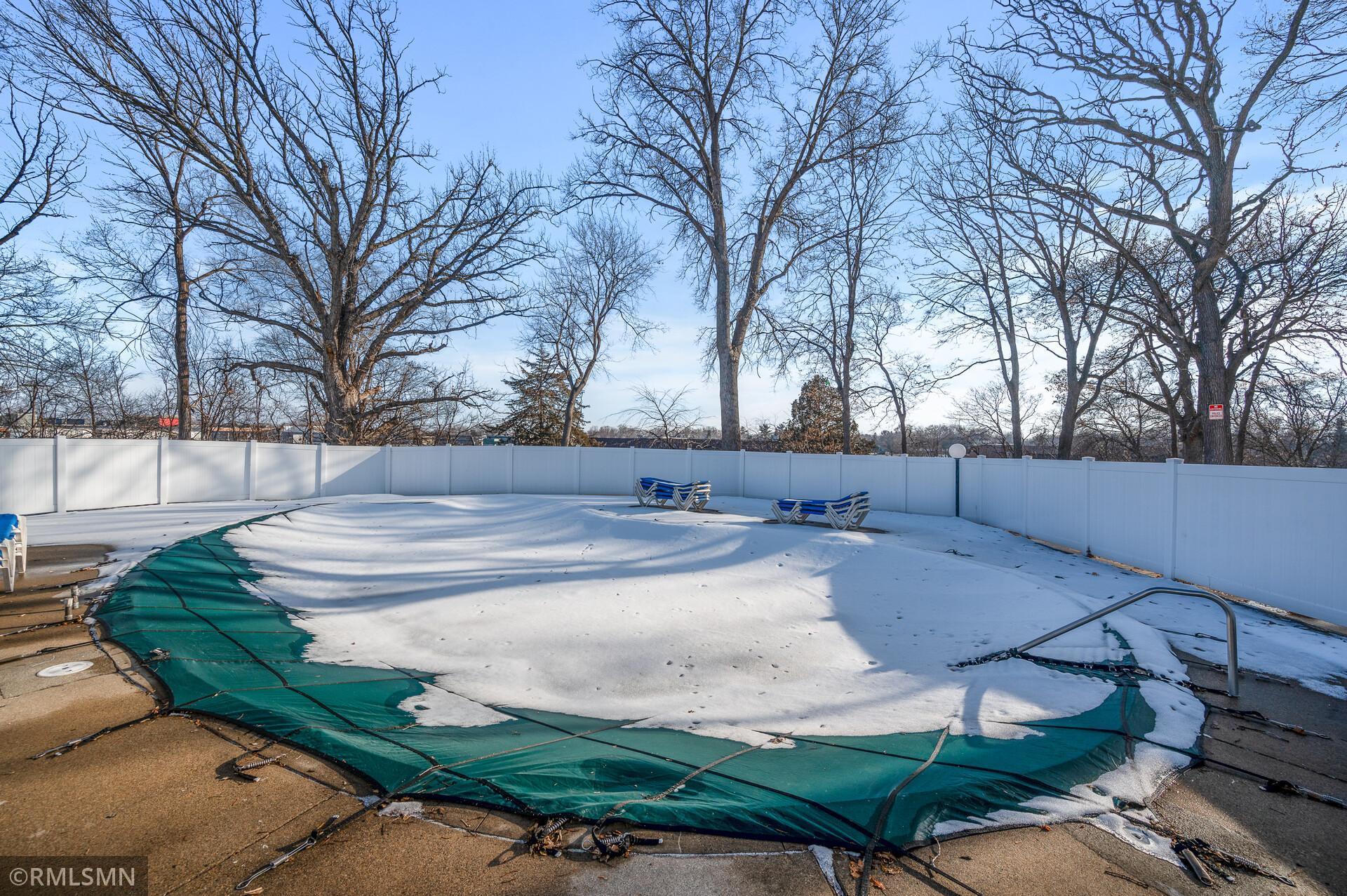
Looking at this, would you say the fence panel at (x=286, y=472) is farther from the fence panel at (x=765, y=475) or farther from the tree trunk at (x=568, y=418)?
the tree trunk at (x=568, y=418)

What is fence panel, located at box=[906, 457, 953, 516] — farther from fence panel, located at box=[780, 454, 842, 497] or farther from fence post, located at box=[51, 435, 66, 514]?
fence post, located at box=[51, 435, 66, 514]

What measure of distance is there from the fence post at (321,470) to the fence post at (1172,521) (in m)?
18.3

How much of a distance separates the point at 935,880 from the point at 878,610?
174 inches

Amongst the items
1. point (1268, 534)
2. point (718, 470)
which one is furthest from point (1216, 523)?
point (718, 470)

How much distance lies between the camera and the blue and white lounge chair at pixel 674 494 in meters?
13.2

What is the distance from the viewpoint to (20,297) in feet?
52.9

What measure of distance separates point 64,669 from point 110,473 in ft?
37.8

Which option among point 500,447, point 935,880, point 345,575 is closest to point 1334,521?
point 935,880

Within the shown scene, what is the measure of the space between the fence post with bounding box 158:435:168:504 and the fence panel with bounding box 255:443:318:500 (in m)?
1.89

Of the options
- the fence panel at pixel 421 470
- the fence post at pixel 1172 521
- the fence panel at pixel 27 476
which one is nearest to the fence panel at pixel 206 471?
the fence panel at pixel 27 476

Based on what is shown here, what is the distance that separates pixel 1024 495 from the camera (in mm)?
12266

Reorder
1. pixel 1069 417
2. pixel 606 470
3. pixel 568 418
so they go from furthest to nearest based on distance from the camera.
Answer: pixel 568 418 < pixel 1069 417 < pixel 606 470

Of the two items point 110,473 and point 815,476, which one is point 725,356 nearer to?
point 815,476

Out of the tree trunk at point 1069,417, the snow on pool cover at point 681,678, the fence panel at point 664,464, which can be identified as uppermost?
the tree trunk at point 1069,417
